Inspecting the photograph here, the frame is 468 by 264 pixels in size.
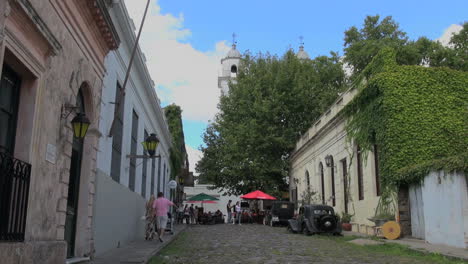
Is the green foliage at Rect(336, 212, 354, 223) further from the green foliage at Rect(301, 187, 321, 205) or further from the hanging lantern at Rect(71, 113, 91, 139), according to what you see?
the hanging lantern at Rect(71, 113, 91, 139)

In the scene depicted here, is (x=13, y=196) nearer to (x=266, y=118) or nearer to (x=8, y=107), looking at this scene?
(x=8, y=107)

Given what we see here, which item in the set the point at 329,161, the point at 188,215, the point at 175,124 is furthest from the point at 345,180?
the point at 175,124

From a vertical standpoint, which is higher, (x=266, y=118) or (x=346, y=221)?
(x=266, y=118)

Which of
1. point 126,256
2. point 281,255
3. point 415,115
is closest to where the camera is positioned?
point 126,256

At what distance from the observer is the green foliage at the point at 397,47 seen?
1172 inches

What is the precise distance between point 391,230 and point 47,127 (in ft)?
38.8

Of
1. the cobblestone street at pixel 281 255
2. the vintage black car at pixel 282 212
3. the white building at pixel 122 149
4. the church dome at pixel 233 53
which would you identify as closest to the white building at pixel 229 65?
the church dome at pixel 233 53

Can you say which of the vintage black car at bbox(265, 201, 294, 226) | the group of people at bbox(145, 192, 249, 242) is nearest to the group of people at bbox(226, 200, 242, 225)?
the group of people at bbox(145, 192, 249, 242)

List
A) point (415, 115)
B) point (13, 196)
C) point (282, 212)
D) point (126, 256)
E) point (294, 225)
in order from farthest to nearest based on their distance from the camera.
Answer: point (282, 212), point (294, 225), point (415, 115), point (126, 256), point (13, 196)

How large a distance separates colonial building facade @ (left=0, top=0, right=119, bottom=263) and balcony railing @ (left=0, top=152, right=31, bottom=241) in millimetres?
13

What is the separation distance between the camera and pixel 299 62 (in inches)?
1366

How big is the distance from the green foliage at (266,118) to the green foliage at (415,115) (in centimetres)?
1493

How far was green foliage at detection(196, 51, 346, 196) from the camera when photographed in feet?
106

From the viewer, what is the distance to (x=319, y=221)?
17.7 meters
